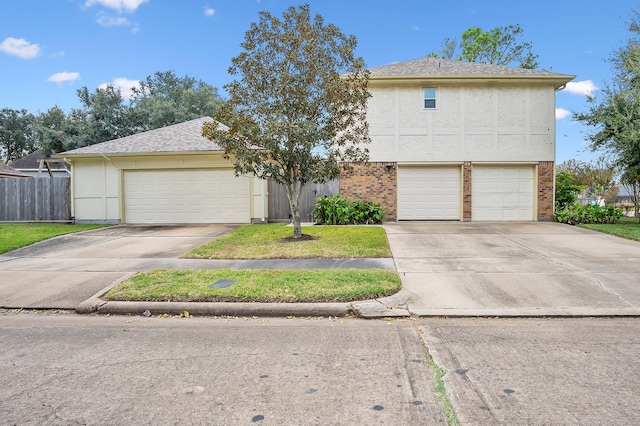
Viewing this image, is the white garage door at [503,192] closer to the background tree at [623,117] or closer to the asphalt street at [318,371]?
the background tree at [623,117]

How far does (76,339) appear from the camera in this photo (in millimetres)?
4605

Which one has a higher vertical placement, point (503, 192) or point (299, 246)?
point (503, 192)

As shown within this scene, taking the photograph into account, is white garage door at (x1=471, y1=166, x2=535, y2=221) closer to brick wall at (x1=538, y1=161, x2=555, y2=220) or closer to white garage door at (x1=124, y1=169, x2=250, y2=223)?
brick wall at (x1=538, y1=161, x2=555, y2=220)

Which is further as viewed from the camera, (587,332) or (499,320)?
(499,320)

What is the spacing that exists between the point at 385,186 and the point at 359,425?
1372cm

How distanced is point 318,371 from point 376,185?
508 inches

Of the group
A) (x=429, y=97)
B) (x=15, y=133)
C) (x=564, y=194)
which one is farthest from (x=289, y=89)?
(x=15, y=133)

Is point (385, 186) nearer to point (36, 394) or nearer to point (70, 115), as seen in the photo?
point (36, 394)

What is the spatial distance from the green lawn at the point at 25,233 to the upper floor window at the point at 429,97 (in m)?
13.5

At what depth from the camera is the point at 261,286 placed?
20.6ft

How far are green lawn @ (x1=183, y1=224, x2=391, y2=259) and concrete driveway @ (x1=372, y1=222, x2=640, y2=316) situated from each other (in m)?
0.62

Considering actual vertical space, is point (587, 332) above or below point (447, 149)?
below

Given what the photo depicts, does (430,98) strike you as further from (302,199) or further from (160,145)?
(160,145)

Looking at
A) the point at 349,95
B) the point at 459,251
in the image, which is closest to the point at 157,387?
the point at 459,251
